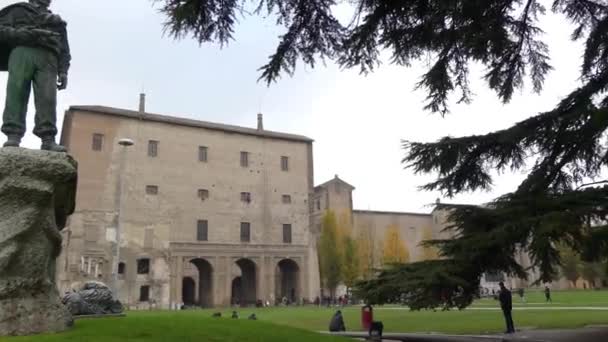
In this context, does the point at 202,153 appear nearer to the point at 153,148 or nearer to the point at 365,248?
the point at 153,148

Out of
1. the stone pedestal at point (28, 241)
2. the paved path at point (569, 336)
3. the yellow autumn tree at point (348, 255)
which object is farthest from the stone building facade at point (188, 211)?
the stone pedestal at point (28, 241)

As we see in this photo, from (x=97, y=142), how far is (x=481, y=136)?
35497 millimetres

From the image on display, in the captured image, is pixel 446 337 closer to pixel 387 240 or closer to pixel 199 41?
pixel 199 41

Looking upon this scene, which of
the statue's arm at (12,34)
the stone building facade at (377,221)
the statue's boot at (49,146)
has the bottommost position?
the statue's boot at (49,146)

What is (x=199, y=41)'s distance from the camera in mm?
6801

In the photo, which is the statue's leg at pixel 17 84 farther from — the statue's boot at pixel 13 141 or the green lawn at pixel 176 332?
the green lawn at pixel 176 332

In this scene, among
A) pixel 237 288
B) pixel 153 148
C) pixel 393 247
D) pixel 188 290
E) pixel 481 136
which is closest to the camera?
pixel 481 136

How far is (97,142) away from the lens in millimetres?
40281

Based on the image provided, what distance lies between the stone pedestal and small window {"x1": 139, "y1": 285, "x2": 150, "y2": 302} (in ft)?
116

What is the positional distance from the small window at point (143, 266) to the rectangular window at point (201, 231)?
4232 millimetres

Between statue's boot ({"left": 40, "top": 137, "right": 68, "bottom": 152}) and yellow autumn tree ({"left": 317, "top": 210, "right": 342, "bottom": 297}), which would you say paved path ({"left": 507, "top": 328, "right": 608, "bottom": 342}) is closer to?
statue's boot ({"left": 40, "top": 137, "right": 68, "bottom": 152})

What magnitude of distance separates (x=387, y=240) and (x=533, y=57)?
45680 mm

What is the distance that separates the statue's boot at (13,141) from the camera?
20.2 ft

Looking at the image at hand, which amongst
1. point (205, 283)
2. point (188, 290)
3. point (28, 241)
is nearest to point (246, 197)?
point (205, 283)
